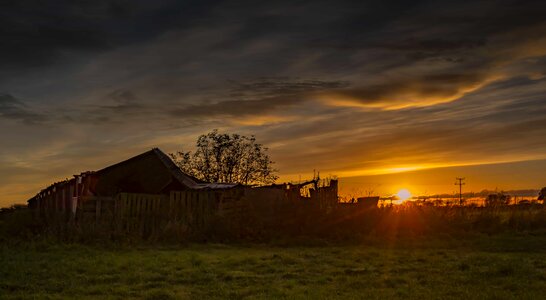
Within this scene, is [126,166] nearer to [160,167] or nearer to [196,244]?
[160,167]

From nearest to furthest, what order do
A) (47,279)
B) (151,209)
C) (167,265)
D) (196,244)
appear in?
(47,279)
(167,265)
(196,244)
(151,209)

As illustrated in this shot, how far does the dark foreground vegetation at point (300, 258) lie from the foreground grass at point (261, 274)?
0.09 feet

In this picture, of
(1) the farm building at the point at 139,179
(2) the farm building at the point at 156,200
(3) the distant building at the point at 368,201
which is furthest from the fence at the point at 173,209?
(1) the farm building at the point at 139,179

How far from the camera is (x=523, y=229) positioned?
26.8m

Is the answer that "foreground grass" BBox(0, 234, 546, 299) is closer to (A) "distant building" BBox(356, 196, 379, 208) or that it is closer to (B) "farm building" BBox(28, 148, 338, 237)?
Result: (B) "farm building" BBox(28, 148, 338, 237)

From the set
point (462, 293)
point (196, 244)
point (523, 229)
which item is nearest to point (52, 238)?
point (196, 244)

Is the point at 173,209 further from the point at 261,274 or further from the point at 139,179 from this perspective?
the point at 261,274

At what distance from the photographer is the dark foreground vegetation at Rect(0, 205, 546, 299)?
11.8 meters

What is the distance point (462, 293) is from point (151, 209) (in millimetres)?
15522

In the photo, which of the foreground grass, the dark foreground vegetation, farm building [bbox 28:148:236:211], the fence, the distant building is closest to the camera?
the foreground grass

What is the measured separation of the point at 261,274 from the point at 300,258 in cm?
328

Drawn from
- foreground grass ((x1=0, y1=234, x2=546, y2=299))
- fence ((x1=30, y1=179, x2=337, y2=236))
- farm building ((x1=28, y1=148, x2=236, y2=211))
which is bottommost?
foreground grass ((x1=0, y1=234, x2=546, y2=299))

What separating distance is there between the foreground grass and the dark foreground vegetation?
0.09ft

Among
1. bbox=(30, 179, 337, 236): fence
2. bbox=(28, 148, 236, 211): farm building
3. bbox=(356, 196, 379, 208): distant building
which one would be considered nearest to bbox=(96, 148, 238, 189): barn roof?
bbox=(28, 148, 236, 211): farm building
